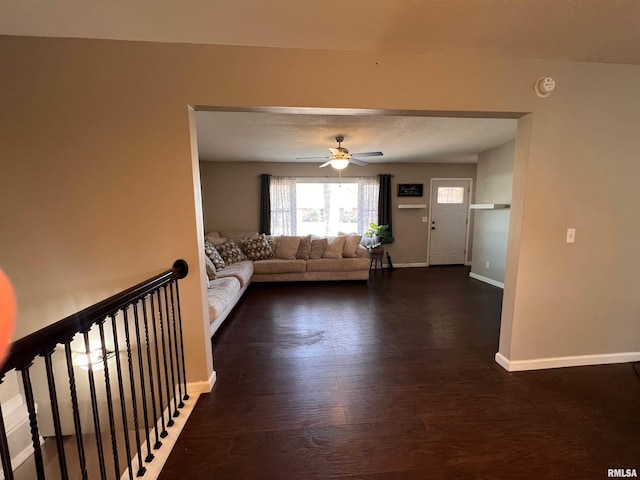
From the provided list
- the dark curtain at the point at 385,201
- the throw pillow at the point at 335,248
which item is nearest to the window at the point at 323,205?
the dark curtain at the point at 385,201

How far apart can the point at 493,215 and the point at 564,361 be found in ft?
9.43

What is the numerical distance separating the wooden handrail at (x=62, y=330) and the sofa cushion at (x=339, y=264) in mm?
3388

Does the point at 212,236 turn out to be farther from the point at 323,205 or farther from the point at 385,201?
the point at 385,201

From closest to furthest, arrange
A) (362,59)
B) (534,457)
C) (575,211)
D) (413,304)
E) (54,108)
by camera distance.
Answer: (534,457)
(54,108)
(362,59)
(575,211)
(413,304)

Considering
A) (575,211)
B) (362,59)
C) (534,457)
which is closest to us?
(534,457)

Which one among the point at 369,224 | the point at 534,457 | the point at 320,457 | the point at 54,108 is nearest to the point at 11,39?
the point at 54,108

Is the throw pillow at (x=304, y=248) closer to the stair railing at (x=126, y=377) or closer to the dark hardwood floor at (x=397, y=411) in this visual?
the dark hardwood floor at (x=397, y=411)

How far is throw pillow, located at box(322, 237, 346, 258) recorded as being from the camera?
4.80m

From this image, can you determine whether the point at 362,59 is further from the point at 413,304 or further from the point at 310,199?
the point at 310,199

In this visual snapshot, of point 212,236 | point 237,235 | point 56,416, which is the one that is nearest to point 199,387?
point 56,416

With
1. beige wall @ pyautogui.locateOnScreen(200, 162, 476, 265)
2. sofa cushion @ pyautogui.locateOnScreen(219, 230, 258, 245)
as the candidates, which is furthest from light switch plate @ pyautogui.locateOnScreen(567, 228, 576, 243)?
sofa cushion @ pyautogui.locateOnScreen(219, 230, 258, 245)

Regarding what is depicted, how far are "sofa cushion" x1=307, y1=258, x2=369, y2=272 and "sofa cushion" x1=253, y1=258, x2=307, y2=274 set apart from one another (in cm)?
19

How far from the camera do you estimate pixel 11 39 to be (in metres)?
1.51

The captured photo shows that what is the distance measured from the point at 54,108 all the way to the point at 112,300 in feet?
4.42
